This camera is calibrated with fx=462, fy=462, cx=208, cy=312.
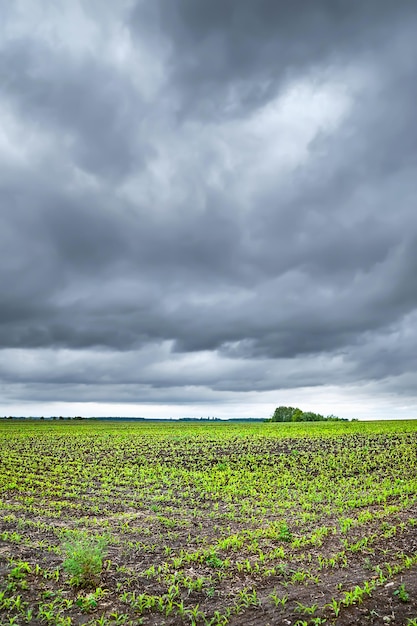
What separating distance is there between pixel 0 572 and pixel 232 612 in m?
5.08

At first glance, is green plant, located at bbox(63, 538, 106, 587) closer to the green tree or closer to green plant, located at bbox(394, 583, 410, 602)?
green plant, located at bbox(394, 583, 410, 602)

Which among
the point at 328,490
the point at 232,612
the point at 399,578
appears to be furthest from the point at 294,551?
the point at 328,490

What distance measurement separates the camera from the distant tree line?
118 metres

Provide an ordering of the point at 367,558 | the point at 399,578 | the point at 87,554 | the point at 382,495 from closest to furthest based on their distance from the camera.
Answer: the point at 399,578 < the point at 87,554 < the point at 367,558 < the point at 382,495

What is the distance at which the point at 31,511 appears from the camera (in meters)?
16.3

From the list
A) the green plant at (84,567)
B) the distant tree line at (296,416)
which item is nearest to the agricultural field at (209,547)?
the green plant at (84,567)

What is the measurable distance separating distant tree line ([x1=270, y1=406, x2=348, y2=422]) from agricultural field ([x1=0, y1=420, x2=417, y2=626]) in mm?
96170

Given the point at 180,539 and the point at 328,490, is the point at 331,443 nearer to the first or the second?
the point at 328,490

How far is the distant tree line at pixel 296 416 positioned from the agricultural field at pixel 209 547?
316 ft

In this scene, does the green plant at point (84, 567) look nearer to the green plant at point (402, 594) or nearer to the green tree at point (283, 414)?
the green plant at point (402, 594)

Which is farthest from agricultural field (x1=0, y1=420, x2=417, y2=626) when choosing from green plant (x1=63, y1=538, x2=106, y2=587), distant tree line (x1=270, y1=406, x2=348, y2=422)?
distant tree line (x1=270, y1=406, x2=348, y2=422)

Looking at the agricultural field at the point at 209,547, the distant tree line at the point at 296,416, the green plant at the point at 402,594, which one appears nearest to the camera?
the green plant at the point at 402,594

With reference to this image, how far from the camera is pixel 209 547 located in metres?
11.8

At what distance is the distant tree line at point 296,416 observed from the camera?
118 meters
